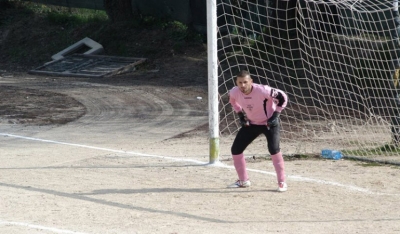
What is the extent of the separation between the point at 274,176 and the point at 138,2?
17.2 meters

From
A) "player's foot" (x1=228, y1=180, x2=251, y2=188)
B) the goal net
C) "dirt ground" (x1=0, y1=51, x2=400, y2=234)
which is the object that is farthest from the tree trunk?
"player's foot" (x1=228, y1=180, x2=251, y2=188)

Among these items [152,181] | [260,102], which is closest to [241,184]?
[260,102]

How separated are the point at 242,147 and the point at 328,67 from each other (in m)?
7.04

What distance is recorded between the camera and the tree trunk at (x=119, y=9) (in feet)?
87.0

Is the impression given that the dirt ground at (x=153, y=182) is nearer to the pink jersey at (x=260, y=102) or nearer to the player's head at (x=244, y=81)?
the pink jersey at (x=260, y=102)

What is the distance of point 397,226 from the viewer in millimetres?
8266

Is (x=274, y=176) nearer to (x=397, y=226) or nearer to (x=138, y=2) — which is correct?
(x=397, y=226)

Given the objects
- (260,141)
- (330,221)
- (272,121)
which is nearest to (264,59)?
(260,141)

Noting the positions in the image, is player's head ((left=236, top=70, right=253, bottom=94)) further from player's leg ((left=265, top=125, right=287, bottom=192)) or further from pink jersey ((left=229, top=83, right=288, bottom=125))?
player's leg ((left=265, top=125, right=287, bottom=192))

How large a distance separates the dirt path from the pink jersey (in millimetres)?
982

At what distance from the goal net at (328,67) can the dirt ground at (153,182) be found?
1275 mm

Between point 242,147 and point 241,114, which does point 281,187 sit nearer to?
point 242,147

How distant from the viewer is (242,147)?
32.7 ft

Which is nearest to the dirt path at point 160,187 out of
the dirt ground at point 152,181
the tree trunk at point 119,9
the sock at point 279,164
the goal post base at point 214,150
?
the dirt ground at point 152,181
